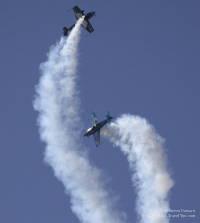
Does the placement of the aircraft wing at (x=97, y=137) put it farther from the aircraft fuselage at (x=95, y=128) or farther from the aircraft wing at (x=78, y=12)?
the aircraft wing at (x=78, y=12)

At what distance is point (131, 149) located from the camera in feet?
282

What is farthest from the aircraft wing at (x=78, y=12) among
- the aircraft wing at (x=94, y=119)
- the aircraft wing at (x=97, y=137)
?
the aircraft wing at (x=97, y=137)

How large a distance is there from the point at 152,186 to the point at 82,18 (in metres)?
31.8

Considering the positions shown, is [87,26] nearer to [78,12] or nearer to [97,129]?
[78,12]

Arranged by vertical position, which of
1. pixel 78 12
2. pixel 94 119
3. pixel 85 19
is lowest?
pixel 94 119

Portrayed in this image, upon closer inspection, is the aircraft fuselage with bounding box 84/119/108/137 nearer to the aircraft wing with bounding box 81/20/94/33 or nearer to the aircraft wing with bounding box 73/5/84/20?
the aircraft wing with bounding box 81/20/94/33

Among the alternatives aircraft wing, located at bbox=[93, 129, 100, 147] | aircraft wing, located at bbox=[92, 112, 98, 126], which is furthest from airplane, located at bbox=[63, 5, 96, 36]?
aircraft wing, located at bbox=[93, 129, 100, 147]

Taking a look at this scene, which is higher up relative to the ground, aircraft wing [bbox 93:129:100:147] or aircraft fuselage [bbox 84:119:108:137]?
aircraft fuselage [bbox 84:119:108:137]

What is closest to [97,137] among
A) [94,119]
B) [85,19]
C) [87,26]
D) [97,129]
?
[97,129]

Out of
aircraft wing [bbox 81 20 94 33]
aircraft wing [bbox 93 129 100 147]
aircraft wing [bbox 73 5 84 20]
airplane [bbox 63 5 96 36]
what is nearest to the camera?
aircraft wing [bbox 93 129 100 147]

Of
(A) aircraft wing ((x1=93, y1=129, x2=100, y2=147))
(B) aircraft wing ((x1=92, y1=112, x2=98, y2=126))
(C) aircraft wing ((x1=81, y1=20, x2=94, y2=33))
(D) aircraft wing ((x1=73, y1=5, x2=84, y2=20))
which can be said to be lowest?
(A) aircraft wing ((x1=93, y1=129, x2=100, y2=147))

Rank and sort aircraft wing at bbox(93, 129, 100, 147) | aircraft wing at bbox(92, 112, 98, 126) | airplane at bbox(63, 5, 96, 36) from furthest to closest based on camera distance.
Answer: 1. airplane at bbox(63, 5, 96, 36)
2. aircraft wing at bbox(92, 112, 98, 126)
3. aircraft wing at bbox(93, 129, 100, 147)

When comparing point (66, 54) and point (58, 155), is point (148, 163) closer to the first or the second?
point (58, 155)

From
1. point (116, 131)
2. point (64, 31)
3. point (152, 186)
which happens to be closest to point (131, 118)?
point (116, 131)
